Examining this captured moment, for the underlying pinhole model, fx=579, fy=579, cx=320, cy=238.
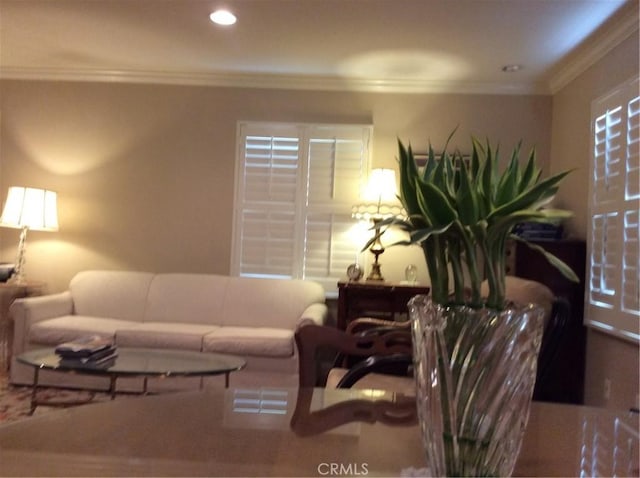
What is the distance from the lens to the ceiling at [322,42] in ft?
11.0

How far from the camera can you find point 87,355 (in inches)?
122

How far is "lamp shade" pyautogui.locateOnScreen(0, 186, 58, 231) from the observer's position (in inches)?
174

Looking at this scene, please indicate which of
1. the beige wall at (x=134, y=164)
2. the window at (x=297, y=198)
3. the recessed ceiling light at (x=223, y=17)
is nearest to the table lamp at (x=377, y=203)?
the window at (x=297, y=198)

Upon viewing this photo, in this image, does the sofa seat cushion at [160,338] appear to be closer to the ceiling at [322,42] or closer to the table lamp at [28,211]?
the table lamp at [28,211]

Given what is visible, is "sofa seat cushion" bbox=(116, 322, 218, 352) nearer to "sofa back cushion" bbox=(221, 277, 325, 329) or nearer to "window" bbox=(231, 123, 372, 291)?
"sofa back cushion" bbox=(221, 277, 325, 329)

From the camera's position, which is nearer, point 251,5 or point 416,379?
point 416,379

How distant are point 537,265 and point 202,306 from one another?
250 cm

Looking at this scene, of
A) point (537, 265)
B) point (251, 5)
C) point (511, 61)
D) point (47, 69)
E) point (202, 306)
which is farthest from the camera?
point (47, 69)

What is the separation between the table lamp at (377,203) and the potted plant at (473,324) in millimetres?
3491

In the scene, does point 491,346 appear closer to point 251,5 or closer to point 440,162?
point 440,162

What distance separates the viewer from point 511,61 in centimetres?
413

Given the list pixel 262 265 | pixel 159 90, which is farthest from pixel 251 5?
pixel 262 265

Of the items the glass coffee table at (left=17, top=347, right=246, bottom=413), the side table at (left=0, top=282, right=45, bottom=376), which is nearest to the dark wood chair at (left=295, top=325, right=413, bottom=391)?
the glass coffee table at (left=17, top=347, right=246, bottom=413)

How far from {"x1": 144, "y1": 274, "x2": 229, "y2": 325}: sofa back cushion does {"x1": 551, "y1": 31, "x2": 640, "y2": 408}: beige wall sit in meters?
2.67
